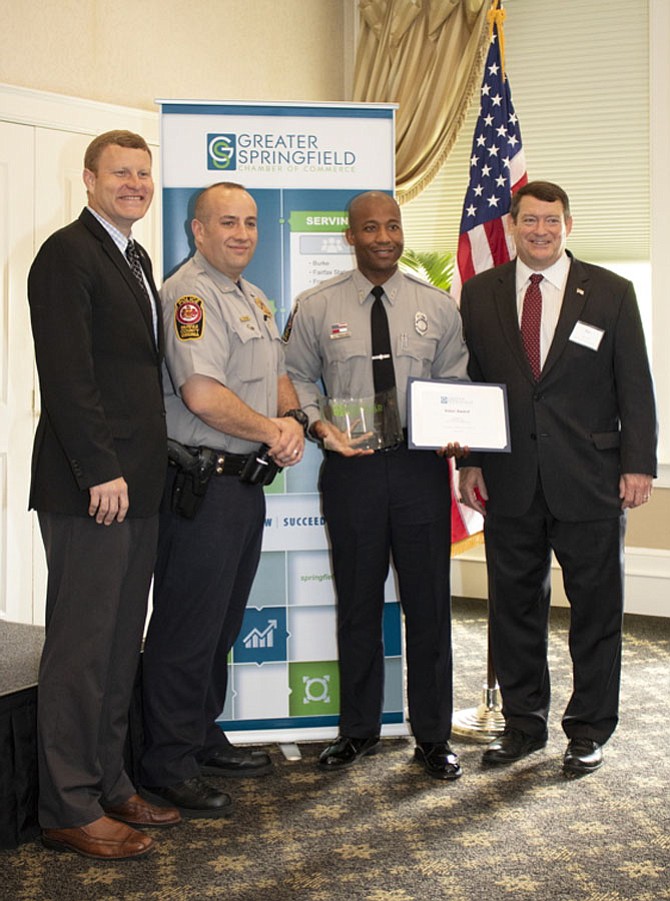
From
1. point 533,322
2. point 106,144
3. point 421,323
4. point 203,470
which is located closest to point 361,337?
point 421,323

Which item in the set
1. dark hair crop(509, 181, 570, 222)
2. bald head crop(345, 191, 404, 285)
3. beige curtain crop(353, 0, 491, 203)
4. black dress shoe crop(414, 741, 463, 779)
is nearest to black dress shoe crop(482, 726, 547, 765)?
Answer: black dress shoe crop(414, 741, 463, 779)

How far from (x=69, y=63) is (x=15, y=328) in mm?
1233

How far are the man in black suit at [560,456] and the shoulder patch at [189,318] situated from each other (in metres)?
0.96

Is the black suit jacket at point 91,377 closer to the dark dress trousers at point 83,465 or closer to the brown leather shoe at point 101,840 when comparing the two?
the dark dress trousers at point 83,465

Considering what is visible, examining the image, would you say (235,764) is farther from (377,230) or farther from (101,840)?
(377,230)

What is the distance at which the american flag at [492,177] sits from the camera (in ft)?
13.0

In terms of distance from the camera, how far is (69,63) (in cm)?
469

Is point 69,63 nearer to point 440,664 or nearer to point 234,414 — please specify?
point 234,414

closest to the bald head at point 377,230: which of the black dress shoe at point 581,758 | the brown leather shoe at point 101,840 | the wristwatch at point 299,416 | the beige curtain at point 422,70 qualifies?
the wristwatch at point 299,416

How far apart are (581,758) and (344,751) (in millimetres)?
735

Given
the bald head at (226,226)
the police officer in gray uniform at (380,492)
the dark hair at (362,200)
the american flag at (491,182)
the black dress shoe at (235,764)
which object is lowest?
the black dress shoe at (235,764)

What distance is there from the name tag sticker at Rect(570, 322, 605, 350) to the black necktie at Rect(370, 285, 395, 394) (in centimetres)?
56

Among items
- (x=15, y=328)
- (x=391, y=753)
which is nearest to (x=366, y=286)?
(x=391, y=753)

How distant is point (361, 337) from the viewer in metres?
3.15
